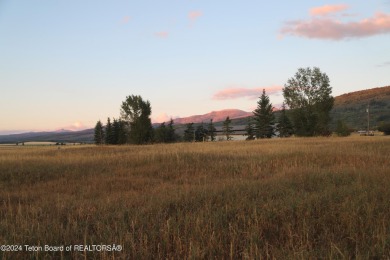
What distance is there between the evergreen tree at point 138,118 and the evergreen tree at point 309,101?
32.7 meters

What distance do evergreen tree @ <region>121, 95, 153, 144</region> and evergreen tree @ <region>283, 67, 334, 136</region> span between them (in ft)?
107

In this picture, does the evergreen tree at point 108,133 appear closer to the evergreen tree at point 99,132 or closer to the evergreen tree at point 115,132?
the evergreen tree at point 115,132

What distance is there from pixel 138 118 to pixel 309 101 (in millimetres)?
39605

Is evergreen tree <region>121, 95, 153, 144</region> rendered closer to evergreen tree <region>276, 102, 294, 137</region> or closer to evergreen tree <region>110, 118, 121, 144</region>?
evergreen tree <region>110, 118, 121, 144</region>

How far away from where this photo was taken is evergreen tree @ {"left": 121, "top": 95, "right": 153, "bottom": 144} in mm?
74125

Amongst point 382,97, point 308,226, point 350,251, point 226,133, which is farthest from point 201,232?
point 382,97

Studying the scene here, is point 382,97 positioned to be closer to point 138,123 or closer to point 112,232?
point 138,123

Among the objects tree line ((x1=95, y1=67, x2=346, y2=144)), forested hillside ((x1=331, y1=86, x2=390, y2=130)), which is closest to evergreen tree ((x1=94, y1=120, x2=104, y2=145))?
tree line ((x1=95, y1=67, x2=346, y2=144))

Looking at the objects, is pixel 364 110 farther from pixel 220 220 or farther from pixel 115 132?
pixel 220 220

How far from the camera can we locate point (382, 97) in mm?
176875

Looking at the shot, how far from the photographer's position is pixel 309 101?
67500mm

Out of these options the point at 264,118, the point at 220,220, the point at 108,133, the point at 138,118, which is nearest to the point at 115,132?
the point at 108,133

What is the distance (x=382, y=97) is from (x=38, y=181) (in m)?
201

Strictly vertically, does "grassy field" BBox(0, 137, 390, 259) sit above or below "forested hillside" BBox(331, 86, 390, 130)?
below
